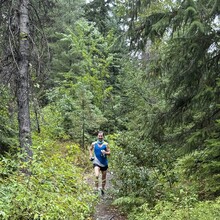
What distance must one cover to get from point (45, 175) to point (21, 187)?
2.21 feet

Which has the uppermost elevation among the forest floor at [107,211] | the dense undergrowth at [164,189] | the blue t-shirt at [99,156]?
the blue t-shirt at [99,156]

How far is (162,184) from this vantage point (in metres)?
7.31

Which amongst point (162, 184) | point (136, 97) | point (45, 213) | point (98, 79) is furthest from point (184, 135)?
point (98, 79)

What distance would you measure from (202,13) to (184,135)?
297 cm

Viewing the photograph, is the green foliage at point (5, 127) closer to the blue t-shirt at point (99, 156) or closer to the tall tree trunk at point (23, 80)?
the tall tree trunk at point (23, 80)

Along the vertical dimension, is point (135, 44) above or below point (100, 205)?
above

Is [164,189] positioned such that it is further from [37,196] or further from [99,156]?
[37,196]

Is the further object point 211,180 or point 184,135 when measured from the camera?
point 184,135

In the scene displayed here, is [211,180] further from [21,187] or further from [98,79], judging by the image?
[98,79]

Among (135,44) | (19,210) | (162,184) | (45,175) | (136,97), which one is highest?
(135,44)

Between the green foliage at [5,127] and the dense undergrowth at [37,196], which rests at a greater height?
the green foliage at [5,127]

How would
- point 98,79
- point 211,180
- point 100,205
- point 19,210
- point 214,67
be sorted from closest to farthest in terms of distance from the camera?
point 19,210, point 211,180, point 214,67, point 100,205, point 98,79

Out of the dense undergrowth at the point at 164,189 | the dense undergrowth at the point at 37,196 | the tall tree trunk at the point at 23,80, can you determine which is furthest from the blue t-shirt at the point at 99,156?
the dense undergrowth at the point at 37,196

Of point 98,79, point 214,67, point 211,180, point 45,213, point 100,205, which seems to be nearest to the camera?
point 45,213
